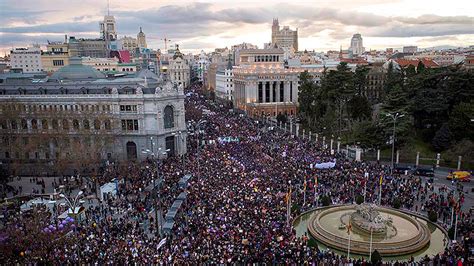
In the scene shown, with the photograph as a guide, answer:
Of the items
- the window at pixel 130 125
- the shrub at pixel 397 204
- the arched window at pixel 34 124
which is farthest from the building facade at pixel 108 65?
the shrub at pixel 397 204

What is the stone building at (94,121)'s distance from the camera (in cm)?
4906

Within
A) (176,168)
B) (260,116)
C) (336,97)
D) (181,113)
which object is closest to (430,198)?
(176,168)

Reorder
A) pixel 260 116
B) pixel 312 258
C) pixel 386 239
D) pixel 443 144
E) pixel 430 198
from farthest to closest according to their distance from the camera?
pixel 260 116, pixel 443 144, pixel 430 198, pixel 386 239, pixel 312 258

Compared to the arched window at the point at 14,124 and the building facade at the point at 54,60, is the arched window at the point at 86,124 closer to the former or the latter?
the arched window at the point at 14,124

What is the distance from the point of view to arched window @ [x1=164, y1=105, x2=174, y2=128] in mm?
50781

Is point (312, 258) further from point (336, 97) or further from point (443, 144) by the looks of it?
point (336, 97)

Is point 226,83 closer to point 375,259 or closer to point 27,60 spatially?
point 27,60

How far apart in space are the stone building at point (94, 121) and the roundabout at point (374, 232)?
963 inches

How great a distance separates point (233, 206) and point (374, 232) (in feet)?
32.1

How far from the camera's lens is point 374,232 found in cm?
2670

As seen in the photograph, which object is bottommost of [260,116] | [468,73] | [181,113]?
[260,116]

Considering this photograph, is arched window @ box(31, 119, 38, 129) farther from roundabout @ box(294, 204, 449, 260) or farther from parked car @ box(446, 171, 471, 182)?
parked car @ box(446, 171, 471, 182)

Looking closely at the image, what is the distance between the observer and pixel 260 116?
87.5 m

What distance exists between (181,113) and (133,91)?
6.55m
